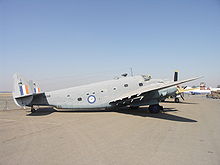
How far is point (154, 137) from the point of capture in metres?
7.23

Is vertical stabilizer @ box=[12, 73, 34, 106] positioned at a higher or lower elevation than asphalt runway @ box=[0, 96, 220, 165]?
higher

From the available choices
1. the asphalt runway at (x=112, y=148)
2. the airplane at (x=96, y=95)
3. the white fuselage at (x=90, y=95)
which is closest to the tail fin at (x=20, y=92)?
the airplane at (x=96, y=95)

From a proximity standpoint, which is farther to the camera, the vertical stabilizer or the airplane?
the airplane

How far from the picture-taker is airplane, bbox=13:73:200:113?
15.1 m

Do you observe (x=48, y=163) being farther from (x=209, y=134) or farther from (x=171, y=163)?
(x=209, y=134)

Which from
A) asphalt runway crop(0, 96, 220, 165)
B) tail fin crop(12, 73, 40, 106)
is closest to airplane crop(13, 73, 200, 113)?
tail fin crop(12, 73, 40, 106)

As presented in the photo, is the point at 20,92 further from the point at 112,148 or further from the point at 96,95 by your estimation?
the point at 112,148

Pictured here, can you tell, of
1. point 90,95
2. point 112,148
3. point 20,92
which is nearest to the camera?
point 112,148

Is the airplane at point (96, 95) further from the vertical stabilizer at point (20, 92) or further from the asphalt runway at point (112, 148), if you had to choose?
the asphalt runway at point (112, 148)

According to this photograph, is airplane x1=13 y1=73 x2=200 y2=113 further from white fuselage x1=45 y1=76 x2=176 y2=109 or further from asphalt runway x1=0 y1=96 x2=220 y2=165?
asphalt runway x1=0 y1=96 x2=220 y2=165

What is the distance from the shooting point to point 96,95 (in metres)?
16.1

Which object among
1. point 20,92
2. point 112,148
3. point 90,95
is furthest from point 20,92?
point 112,148

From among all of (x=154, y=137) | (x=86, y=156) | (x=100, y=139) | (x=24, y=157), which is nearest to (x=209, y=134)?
(x=154, y=137)

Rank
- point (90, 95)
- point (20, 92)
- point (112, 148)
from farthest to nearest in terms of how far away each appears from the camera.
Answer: point (90, 95) < point (20, 92) < point (112, 148)
